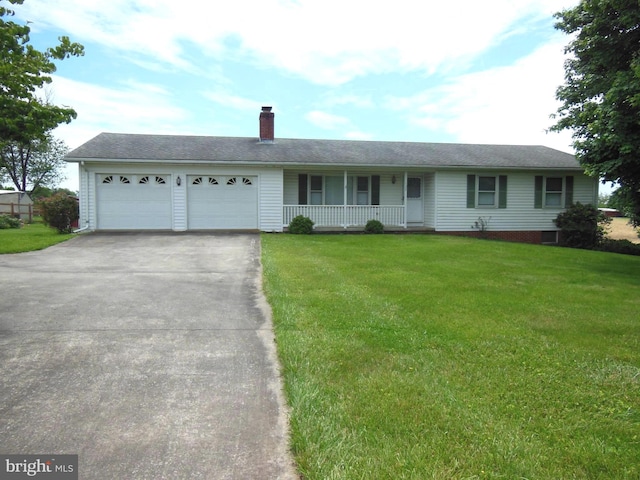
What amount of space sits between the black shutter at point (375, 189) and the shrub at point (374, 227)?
6.02ft

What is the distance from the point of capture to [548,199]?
18.7 meters

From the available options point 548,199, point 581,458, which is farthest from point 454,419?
point 548,199

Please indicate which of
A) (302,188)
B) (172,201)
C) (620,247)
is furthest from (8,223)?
(620,247)

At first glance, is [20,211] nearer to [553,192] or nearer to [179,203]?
[179,203]

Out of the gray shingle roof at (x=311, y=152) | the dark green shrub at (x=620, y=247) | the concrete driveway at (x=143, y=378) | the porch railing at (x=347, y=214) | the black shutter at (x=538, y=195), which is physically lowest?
the concrete driveway at (x=143, y=378)

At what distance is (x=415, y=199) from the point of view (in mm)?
19062

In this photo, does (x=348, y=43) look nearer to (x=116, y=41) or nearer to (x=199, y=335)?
(x=116, y=41)

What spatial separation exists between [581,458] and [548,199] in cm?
1850

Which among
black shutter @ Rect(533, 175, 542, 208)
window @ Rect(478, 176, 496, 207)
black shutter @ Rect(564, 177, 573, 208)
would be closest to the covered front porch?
window @ Rect(478, 176, 496, 207)

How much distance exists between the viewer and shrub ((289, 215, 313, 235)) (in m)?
16.5

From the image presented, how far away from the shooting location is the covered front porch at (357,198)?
694 inches

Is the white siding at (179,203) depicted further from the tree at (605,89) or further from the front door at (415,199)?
the tree at (605,89)

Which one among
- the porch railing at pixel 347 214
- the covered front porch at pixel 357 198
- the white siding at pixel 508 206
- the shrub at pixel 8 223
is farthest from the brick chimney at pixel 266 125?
the shrub at pixel 8 223

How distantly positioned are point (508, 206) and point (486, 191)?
1.15 m
